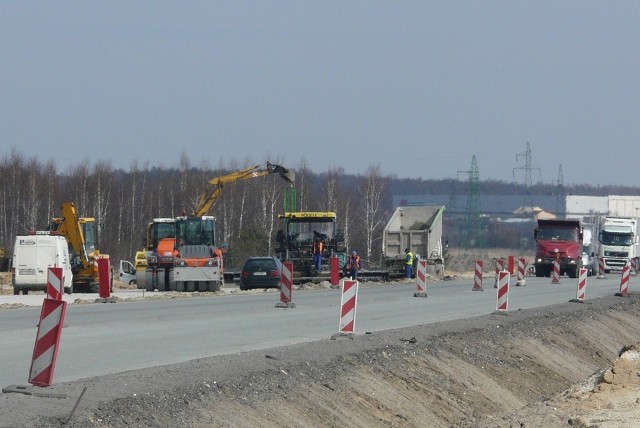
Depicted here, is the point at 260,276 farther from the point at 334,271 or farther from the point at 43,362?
the point at 43,362

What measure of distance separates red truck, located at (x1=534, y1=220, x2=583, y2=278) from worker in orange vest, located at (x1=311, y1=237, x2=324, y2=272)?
19.5 m

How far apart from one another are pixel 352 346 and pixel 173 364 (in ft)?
12.3

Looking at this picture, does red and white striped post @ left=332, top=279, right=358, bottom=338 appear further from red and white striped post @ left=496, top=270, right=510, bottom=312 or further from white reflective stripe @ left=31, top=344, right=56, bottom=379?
red and white striped post @ left=496, top=270, right=510, bottom=312

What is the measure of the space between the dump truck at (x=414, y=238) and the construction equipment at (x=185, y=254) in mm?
8659

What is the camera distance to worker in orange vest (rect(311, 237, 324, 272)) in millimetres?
50562

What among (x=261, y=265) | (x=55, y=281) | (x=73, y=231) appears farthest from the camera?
(x=261, y=265)

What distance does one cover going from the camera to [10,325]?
72.0 ft

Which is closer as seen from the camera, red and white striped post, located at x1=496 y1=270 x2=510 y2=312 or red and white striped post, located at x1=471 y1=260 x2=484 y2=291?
red and white striped post, located at x1=496 y1=270 x2=510 y2=312

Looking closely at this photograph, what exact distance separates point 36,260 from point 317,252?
14.2 m

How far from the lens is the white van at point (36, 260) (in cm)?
4078

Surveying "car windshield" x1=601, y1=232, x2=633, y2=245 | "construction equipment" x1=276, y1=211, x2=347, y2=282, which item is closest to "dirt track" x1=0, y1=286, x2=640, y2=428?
"construction equipment" x1=276, y1=211, x2=347, y2=282

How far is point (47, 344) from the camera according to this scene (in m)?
11.4

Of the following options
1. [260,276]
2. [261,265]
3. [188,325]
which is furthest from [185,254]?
[188,325]

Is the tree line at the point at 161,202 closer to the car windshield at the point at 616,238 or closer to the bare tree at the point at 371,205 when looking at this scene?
the bare tree at the point at 371,205
